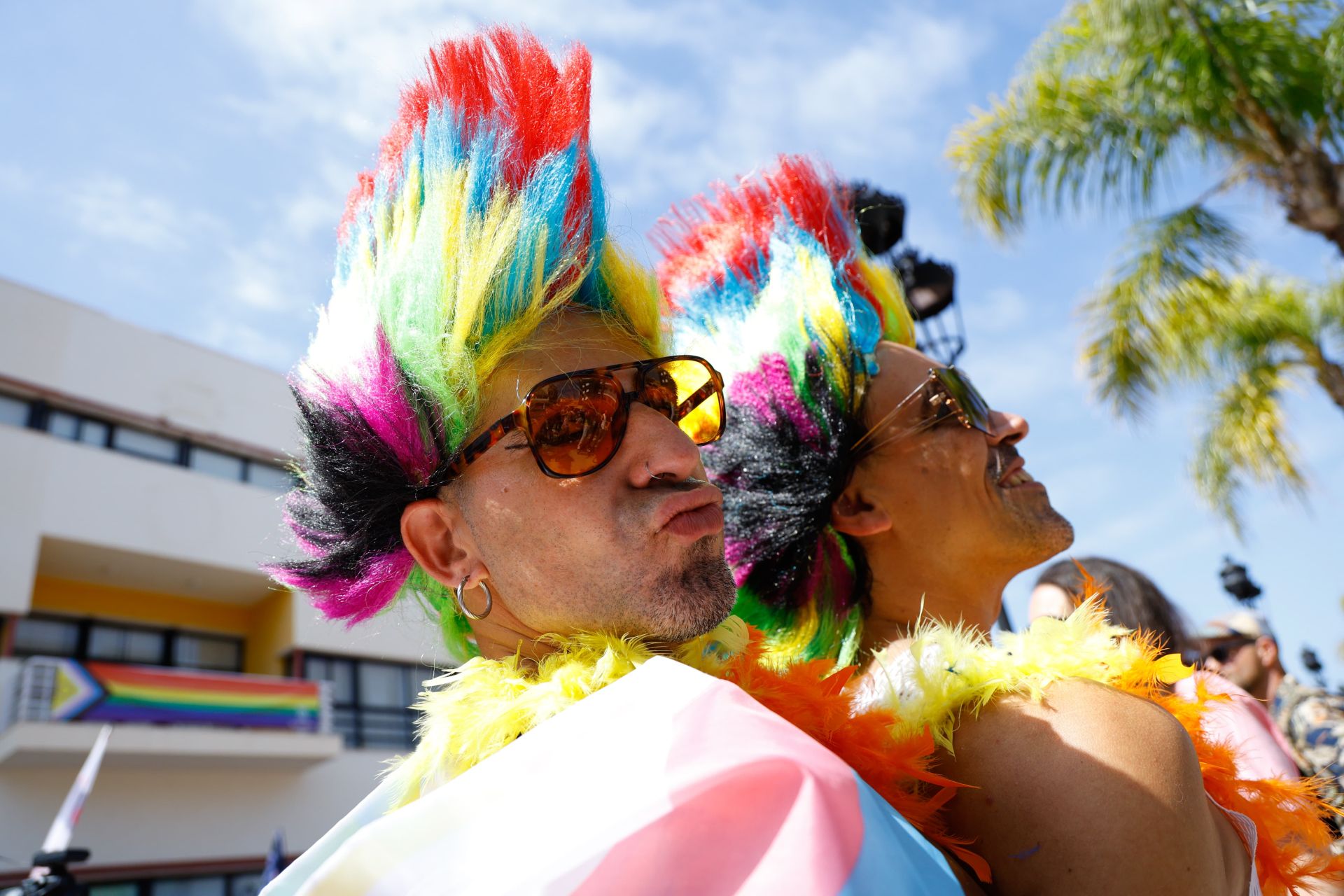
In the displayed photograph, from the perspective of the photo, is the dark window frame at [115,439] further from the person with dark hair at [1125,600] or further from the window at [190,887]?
the person with dark hair at [1125,600]

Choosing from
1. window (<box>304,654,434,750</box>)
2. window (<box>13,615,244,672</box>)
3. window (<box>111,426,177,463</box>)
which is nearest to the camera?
window (<box>13,615,244,672</box>)

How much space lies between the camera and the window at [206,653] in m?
14.9

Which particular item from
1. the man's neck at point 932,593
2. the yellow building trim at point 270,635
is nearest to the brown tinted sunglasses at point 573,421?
the man's neck at point 932,593

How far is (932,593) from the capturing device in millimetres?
2059

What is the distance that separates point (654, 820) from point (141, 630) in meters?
15.8

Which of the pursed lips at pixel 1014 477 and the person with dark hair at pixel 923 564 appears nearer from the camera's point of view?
the person with dark hair at pixel 923 564

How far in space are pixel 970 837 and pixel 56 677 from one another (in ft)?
44.4

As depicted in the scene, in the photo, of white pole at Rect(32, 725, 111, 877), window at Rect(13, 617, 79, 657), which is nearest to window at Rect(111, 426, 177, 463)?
window at Rect(13, 617, 79, 657)

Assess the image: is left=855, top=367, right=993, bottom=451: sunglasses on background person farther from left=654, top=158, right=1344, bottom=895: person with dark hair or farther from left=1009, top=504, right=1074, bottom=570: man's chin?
left=1009, top=504, right=1074, bottom=570: man's chin

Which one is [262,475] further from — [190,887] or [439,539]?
[439,539]

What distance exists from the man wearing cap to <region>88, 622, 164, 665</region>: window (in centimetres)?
1435

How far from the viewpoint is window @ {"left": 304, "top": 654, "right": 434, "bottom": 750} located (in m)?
15.6

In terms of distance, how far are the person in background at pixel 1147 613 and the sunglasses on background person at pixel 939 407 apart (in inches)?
40.4

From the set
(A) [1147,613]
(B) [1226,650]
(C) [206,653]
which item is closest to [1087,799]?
(A) [1147,613]
